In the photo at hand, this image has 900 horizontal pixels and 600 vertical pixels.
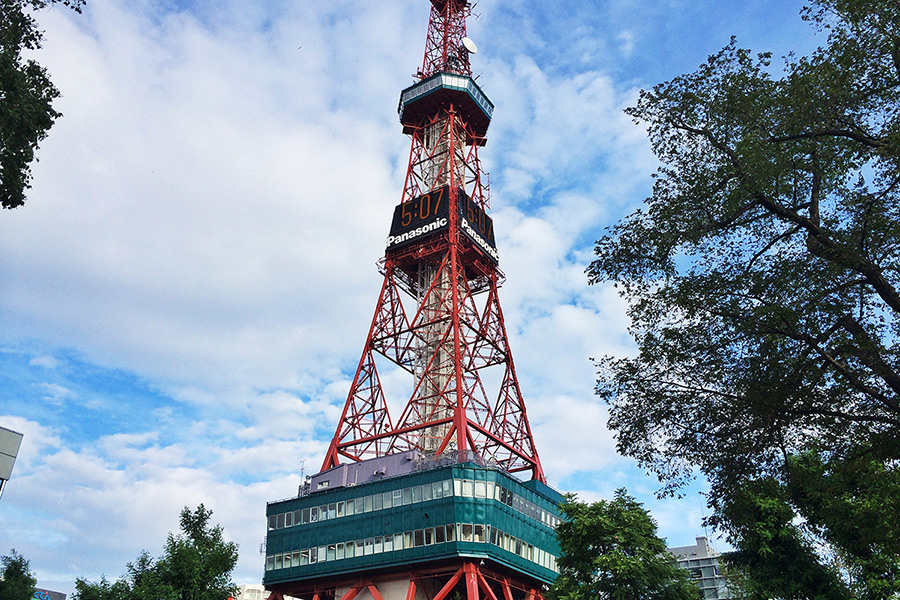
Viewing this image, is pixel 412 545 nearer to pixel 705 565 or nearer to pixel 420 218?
pixel 420 218

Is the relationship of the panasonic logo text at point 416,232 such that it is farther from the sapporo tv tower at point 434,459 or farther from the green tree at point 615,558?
the green tree at point 615,558

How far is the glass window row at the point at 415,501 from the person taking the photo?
2319 inches

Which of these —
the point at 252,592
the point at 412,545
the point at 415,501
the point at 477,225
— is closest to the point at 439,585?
the point at 412,545

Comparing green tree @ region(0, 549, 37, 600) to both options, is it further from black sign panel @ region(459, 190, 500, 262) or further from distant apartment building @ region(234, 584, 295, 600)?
distant apartment building @ region(234, 584, 295, 600)

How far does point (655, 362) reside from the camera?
21219 millimetres

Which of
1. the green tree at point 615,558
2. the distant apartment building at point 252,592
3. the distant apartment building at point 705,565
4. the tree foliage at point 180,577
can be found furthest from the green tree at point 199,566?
the distant apartment building at point 252,592

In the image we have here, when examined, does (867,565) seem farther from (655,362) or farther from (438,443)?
(438,443)

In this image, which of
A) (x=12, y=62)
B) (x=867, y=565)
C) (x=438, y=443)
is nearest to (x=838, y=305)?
(x=12, y=62)

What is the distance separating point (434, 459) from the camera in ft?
206

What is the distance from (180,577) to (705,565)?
103216 mm

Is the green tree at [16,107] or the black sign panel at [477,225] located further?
the black sign panel at [477,225]

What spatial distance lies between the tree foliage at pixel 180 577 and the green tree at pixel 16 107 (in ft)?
114

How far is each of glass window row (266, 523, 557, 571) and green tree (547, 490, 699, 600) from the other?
13.2 meters

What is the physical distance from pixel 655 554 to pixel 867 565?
1089cm
